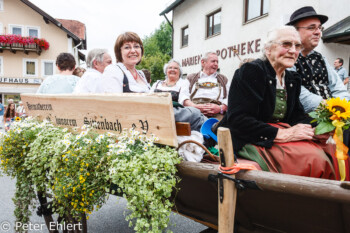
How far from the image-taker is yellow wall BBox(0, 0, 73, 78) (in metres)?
21.1

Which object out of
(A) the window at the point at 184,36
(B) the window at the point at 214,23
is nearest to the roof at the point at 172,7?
(A) the window at the point at 184,36

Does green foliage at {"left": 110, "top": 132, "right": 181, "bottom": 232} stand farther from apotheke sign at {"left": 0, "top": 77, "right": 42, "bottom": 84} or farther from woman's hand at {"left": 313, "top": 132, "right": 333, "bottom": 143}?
apotheke sign at {"left": 0, "top": 77, "right": 42, "bottom": 84}

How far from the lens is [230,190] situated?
1284 mm

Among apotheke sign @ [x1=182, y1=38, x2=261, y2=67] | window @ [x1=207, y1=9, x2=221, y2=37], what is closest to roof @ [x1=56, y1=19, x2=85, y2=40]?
window @ [x1=207, y1=9, x2=221, y2=37]

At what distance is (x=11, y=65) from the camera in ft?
70.0

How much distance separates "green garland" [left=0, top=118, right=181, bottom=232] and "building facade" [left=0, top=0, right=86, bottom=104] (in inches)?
851

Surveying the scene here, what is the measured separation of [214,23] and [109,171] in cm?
1114

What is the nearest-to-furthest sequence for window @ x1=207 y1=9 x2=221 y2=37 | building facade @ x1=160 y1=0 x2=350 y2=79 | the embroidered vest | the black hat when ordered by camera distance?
the black hat
the embroidered vest
building facade @ x1=160 y1=0 x2=350 y2=79
window @ x1=207 y1=9 x2=221 y2=37

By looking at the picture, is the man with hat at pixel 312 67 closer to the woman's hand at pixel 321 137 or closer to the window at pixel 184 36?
the woman's hand at pixel 321 137

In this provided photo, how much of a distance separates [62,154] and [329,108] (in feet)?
5.14

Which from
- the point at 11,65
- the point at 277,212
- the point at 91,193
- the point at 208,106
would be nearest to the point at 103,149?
the point at 91,193

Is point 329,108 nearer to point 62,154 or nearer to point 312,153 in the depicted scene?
point 312,153

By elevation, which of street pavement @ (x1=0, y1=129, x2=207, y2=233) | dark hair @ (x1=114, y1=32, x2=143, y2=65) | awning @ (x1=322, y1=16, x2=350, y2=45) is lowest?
street pavement @ (x1=0, y1=129, x2=207, y2=233)

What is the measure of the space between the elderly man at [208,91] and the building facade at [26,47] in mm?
20260
